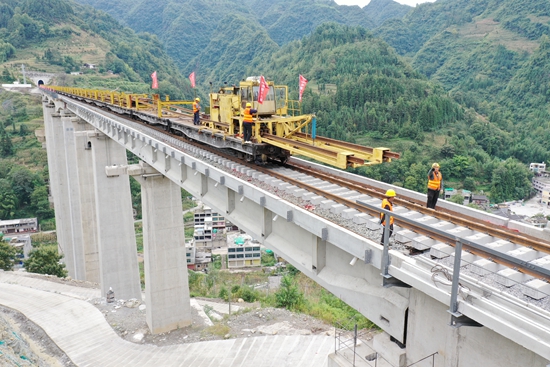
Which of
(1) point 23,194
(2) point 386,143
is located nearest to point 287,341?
(1) point 23,194

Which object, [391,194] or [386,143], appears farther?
[386,143]

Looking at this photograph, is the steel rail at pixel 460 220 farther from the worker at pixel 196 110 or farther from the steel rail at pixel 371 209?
the worker at pixel 196 110

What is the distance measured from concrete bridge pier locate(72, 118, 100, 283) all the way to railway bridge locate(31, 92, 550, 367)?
1401 cm

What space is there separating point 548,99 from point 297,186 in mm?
127121

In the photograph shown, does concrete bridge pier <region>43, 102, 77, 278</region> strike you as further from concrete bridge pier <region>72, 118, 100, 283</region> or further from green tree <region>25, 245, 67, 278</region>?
concrete bridge pier <region>72, 118, 100, 283</region>

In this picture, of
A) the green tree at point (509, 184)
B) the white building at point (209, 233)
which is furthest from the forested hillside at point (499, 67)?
the white building at point (209, 233)

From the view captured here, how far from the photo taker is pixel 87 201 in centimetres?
3116

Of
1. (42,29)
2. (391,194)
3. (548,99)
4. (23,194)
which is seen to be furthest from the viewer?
(42,29)

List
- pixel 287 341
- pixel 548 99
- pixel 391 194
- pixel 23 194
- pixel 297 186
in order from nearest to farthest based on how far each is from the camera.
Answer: pixel 391 194 < pixel 297 186 < pixel 287 341 < pixel 23 194 < pixel 548 99

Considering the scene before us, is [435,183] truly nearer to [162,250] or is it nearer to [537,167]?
[162,250]

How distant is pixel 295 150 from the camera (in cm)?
1059

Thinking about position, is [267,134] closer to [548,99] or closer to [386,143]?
[386,143]

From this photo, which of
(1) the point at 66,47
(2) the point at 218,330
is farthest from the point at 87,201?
(1) the point at 66,47

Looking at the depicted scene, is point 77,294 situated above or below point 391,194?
below
